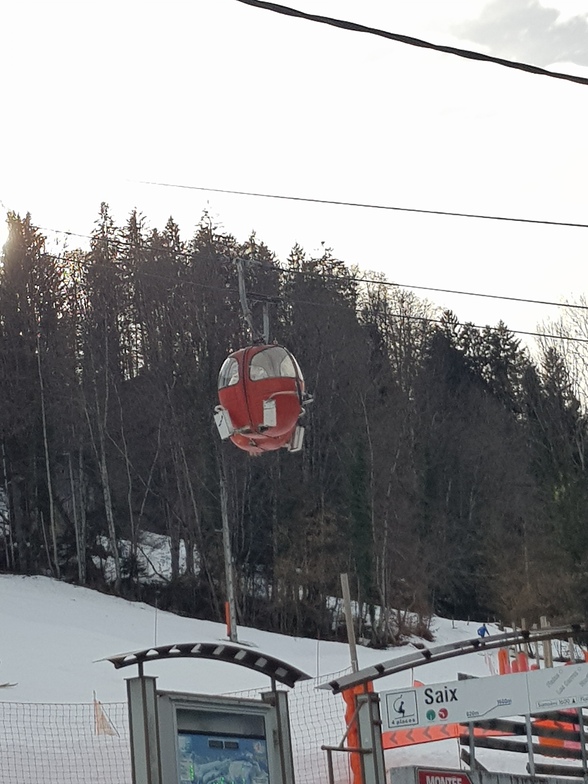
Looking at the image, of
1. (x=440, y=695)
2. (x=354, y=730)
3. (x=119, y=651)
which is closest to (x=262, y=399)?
(x=354, y=730)

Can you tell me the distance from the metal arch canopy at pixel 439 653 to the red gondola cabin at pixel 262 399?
4.54m

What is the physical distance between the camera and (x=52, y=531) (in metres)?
44.0

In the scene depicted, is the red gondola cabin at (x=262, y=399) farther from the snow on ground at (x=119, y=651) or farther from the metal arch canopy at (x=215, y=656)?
the snow on ground at (x=119, y=651)

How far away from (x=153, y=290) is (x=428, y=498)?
15550 millimetres

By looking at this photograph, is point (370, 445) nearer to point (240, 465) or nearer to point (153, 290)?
point (240, 465)

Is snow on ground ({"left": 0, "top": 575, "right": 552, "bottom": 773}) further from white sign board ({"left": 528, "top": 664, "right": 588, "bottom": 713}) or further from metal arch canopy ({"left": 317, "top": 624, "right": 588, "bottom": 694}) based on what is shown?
white sign board ({"left": 528, "top": 664, "right": 588, "bottom": 713})

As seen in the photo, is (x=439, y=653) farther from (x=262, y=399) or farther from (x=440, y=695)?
(x=262, y=399)

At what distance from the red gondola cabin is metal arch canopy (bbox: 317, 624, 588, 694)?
4.54 meters

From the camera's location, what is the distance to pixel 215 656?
918 cm

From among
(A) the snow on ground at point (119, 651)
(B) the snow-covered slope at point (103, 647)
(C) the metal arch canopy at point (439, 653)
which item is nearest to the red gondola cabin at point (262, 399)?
(C) the metal arch canopy at point (439, 653)

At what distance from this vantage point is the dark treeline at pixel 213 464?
41.9m

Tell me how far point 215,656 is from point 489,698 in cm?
243

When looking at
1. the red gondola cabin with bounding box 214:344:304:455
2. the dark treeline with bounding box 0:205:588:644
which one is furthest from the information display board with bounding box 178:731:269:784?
the dark treeline with bounding box 0:205:588:644

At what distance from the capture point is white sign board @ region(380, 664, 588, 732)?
31.8ft
